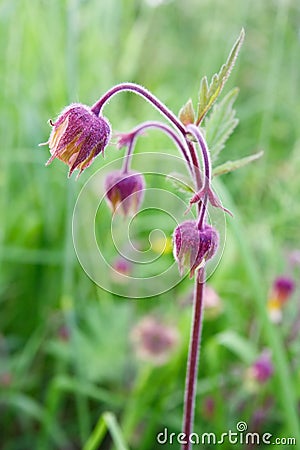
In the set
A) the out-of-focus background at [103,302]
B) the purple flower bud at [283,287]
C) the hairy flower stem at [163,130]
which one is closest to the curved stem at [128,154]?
the hairy flower stem at [163,130]

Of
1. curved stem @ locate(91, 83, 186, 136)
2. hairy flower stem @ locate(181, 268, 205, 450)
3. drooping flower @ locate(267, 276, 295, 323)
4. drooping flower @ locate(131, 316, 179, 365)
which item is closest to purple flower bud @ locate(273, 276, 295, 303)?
drooping flower @ locate(267, 276, 295, 323)

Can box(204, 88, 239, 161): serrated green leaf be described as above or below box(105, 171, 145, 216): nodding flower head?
above

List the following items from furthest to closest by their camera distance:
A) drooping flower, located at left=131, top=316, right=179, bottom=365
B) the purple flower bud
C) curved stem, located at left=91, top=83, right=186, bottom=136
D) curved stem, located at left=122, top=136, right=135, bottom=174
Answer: drooping flower, located at left=131, top=316, right=179, bottom=365, the purple flower bud, curved stem, located at left=122, top=136, right=135, bottom=174, curved stem, located at left=91, top=83, right=186, bottom=136

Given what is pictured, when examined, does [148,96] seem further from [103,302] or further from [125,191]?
[103,302]

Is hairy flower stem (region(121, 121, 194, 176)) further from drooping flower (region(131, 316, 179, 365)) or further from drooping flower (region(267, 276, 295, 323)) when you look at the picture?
drooping flower (region(131, 316, 179, 365))

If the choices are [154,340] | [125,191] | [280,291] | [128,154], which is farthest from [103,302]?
[128,154]

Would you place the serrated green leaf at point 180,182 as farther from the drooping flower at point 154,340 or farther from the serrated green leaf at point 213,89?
the drooping flower at point 154,340

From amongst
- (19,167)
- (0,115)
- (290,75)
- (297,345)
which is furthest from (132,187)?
(290,75)
